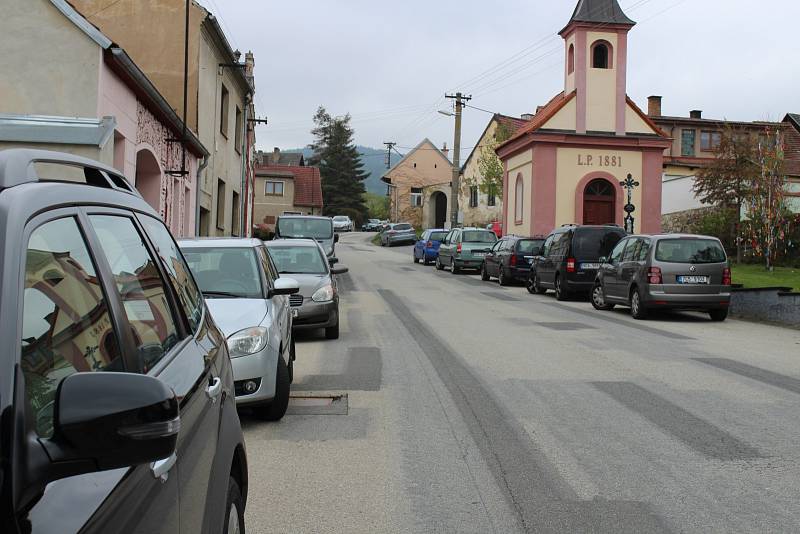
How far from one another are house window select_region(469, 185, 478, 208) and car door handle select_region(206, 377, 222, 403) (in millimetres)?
61331

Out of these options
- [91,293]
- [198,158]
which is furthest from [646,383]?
[198,158]

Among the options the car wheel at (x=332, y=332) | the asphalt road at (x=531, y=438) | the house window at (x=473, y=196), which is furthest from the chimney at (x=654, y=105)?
the car wheel at (x=332, y=332)

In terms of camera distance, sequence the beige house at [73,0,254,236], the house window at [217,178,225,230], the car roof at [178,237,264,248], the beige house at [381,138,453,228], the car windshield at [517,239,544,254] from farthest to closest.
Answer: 1. the beige house at [381,138,453,228]
2. the house window at [217,178,225,230]
3. the car windshield at [517,239,544,254]
4. the beige house at [73,0,254,236]
5. the car roof at [178,237,264,248]

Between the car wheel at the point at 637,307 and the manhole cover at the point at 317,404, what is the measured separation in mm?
9629

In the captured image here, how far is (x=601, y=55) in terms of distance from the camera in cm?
3772

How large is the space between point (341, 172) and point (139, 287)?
92126mm

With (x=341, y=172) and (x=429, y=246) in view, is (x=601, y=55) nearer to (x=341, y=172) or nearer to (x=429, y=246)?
(x=429, y=246)

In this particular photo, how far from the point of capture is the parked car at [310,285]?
11984 millimetres

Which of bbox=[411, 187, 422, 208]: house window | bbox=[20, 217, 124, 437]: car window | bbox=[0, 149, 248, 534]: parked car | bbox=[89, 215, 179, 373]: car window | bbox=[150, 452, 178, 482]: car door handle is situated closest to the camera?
bbox=[0, 149, 248, 534]: parked car

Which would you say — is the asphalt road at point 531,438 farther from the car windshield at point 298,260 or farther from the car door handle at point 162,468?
the car door handle at point 162,468

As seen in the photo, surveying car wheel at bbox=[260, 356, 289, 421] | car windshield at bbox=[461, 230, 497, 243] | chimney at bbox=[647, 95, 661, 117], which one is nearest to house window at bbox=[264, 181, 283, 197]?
chimney at bbox=[647, 95, 661, 117]

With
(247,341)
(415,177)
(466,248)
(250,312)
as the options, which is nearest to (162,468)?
(247,341)

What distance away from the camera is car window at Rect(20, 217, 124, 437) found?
1.68 meters

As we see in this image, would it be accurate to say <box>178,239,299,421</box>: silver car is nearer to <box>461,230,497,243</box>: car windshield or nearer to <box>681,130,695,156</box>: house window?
<box>461,230,497,243</box>: car windshield
